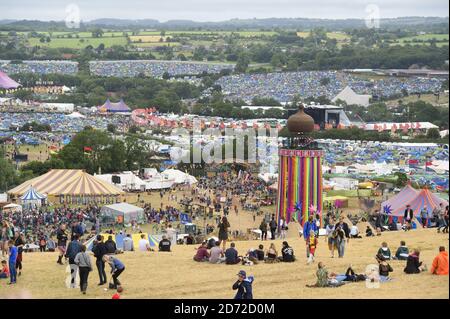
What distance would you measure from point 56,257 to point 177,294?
3712 millimetres

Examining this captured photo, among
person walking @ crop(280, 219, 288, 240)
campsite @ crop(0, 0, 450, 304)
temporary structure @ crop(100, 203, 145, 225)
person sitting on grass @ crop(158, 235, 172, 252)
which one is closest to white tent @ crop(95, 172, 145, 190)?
campsite @ crop(0, 0, 450, 304)

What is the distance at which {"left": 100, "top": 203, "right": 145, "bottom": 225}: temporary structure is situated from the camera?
113ft

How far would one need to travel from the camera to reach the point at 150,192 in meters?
44.2

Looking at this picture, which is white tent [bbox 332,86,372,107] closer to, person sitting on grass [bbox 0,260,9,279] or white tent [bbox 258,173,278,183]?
white tent [bbox 258,173,278,183]

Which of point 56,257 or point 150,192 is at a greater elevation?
point 56,257

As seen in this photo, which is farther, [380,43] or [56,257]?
[380,43]

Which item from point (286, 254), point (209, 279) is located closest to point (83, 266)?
point (209, 279)

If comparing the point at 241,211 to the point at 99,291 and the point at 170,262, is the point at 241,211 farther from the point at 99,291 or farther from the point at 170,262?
the point at 99,291

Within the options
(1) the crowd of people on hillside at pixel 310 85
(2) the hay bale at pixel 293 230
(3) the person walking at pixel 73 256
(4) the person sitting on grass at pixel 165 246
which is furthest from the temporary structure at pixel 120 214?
(1) the crowd of people on hillside at pixel 310 85

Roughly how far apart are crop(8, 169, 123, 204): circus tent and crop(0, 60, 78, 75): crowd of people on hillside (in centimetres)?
9647

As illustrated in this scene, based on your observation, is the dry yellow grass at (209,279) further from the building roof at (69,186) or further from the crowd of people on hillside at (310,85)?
the crowd of people on hillside at (310,85)

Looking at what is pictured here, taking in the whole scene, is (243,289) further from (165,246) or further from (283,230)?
(283,230)

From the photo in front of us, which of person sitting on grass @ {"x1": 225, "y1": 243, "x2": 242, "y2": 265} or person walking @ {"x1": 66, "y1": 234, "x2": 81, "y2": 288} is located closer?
person walking @ {"x1": 66, "y1": 234, "x2": 81, "y2": 288}

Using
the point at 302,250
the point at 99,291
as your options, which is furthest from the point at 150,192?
the point at 99,291
